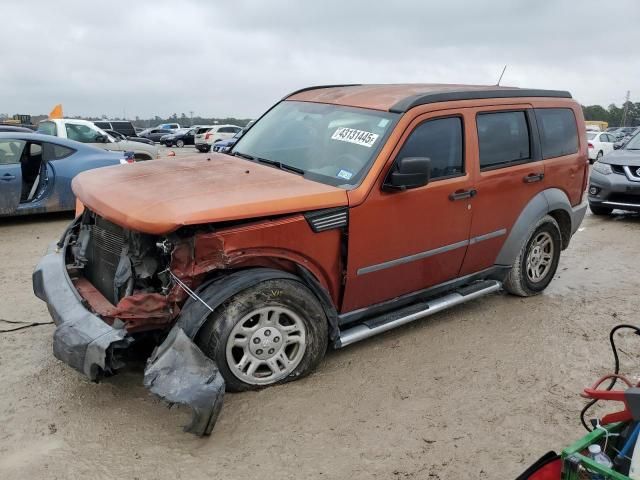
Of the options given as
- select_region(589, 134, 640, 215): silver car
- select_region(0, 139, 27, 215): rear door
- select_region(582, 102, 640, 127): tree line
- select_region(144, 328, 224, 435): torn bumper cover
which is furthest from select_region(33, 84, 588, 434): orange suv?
select_region(582, 102, 640, 127): tree line

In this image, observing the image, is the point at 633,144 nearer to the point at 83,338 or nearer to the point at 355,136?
the point at 355,136

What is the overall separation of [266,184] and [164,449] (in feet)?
5.66

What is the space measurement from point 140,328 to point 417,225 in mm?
2039

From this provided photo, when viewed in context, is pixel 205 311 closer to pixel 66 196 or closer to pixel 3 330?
pixel 3 330

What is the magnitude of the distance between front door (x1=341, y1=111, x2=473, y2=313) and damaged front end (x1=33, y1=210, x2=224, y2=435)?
123 centimetres

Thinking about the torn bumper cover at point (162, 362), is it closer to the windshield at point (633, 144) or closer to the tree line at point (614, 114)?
the windshield at point (633, 144)

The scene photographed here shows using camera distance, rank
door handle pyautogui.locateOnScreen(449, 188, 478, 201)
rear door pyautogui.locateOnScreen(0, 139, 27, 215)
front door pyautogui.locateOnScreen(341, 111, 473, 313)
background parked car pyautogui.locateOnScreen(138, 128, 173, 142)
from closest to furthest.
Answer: front door pyautogui.locateOnScreen(341, 111, 473, 313), door handle pyautogui.locateOnScreen(449, 188, 478, 201), rear door pyautogui.locateOnScreen(0, 139, 27, 215), background parked car pyautogui.locateOnScreen(138, 128, 173, 142)

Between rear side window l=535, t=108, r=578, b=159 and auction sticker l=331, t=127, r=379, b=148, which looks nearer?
auction sticker l=331, t=127, r=379, b=148

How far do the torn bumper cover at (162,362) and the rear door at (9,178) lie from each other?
537cm

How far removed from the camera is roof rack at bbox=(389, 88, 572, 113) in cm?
409

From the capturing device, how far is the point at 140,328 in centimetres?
334

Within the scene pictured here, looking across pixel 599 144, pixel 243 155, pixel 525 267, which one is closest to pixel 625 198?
pixel 525 267

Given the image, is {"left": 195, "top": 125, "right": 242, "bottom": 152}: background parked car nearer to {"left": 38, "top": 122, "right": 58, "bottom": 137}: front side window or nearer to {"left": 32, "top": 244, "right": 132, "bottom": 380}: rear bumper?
{"left": 38, "top": 122, "right": 58, "bottom": 137}: front side window

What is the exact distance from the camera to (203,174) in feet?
13.2
